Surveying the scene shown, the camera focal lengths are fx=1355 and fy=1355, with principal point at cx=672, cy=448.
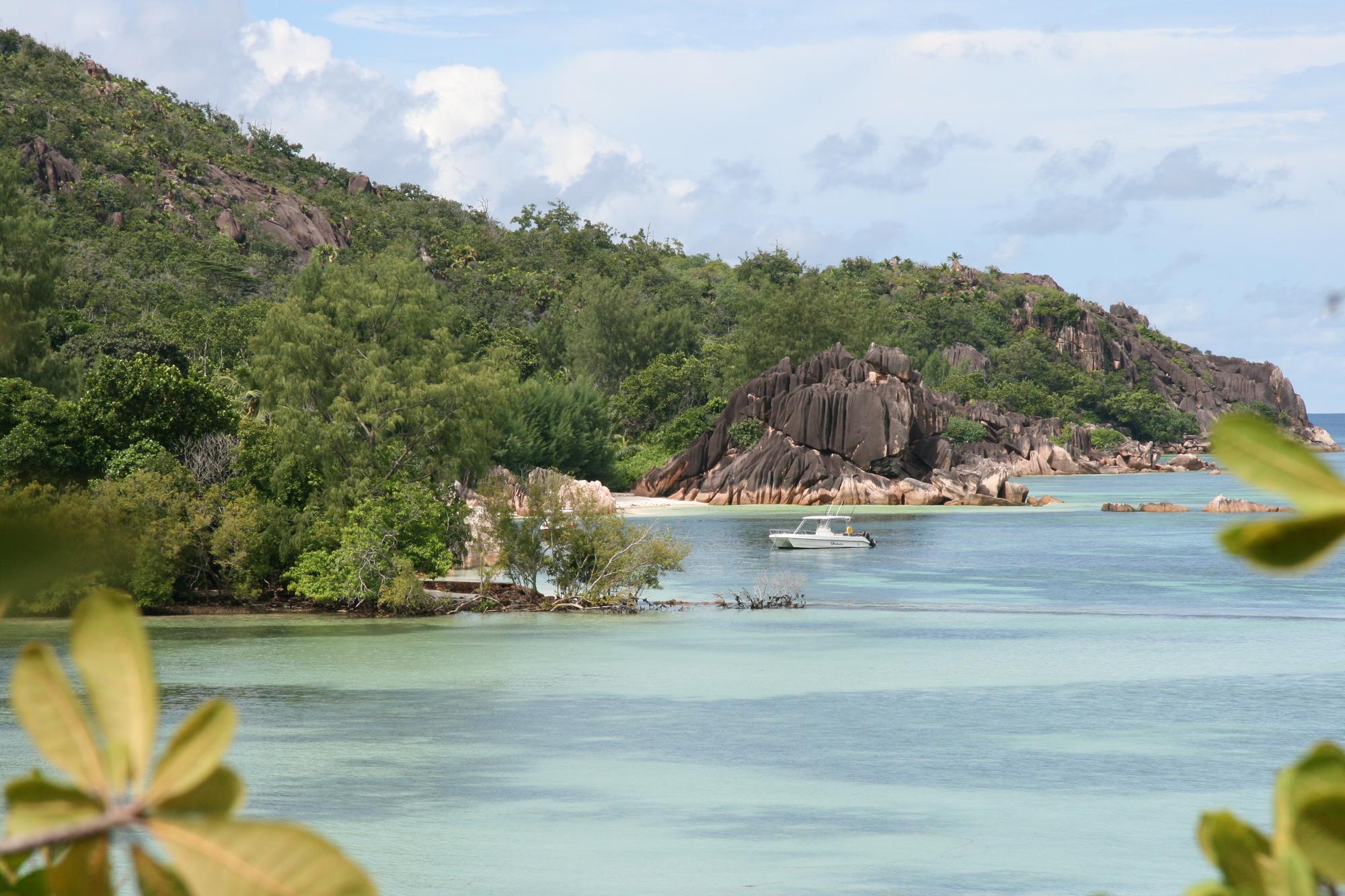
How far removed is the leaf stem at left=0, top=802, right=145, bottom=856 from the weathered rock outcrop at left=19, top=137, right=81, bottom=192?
91192 millimetres

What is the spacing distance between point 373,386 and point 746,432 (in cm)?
4534

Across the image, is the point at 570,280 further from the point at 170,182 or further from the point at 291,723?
the point at 291,723

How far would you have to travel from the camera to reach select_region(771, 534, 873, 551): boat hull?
4494 cm

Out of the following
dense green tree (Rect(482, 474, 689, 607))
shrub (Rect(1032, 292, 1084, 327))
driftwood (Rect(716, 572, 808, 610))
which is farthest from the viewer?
shrub (Rect(1032, 292, 1084, 327))

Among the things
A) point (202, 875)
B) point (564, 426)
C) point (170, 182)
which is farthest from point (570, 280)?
point (202, 875)

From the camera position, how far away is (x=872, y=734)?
16.8 metres

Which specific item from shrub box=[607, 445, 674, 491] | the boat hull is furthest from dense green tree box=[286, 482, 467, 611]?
shrub box=[607, 445, 674, 491]

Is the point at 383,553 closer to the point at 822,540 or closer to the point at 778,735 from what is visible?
the point at 778,735

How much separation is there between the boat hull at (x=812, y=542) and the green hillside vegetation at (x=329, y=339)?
10.5 meters

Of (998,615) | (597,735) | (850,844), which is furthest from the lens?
(998,615)

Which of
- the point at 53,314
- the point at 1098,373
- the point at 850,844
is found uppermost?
the point at 1098,373

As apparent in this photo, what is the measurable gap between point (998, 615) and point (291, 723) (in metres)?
16.9

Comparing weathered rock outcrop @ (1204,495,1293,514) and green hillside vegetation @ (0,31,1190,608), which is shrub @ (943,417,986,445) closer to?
green hillside vegetation @ (0,31,1190,608)

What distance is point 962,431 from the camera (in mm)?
87438
